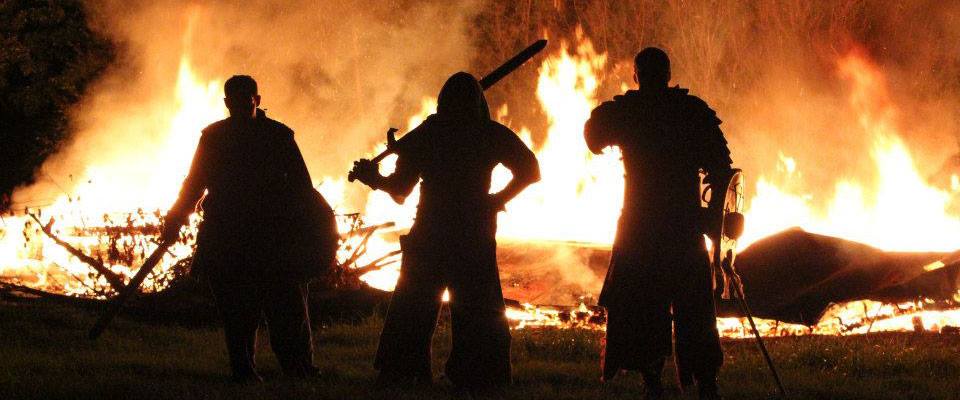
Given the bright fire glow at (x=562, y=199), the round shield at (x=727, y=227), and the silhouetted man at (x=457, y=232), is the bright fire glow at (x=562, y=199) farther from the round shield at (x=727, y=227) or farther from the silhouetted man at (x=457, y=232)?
the silhouetted man at (x=457, y=232)

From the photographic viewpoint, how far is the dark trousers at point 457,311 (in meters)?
5.95

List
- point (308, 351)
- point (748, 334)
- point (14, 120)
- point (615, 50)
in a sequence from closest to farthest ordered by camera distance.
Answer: point (308, 351) < point (748, 334) < point (14, 120) < point (615, 50)

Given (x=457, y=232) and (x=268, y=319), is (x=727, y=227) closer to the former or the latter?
(x=457, y=232)

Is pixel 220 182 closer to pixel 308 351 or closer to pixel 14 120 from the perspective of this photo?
pixel 308 351

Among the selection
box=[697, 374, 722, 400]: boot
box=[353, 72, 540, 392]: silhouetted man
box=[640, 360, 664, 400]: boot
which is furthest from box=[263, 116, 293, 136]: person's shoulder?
box=[697, 374, 722, 400]: boot

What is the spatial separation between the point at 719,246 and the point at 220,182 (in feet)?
9.64

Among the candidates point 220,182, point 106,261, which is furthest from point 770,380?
point 106,261

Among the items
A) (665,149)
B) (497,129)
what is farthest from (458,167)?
(665,149)

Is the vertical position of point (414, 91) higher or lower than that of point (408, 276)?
higher

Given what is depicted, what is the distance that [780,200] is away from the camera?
52.5 feet

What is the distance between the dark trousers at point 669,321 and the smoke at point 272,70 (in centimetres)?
844

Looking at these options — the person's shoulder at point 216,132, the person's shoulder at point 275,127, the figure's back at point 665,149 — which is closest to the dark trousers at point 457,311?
the figure's back at point 665,149

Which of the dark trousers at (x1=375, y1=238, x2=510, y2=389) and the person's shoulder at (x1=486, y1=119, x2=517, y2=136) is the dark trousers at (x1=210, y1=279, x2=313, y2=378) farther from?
the person's shoulder at (x1=486, y1=119, x2=517, y2=136)

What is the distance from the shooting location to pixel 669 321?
20.0 feet
